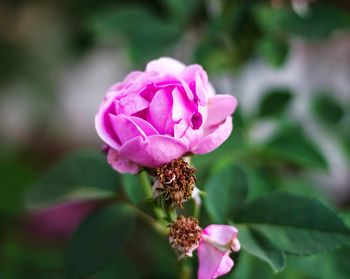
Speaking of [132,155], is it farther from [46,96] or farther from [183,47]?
[46,96]

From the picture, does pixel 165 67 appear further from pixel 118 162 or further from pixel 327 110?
pixel 327 110

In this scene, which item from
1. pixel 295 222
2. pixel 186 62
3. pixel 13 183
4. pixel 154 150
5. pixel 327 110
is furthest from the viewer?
pixel 13 183

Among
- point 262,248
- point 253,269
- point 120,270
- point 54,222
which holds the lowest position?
point 54,222

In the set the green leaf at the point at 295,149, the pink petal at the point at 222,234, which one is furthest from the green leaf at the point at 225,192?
the green leaf at the point at 295,149

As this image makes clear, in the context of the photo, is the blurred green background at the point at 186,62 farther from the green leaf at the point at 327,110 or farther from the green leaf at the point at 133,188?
the green leaf at the point at 133,188

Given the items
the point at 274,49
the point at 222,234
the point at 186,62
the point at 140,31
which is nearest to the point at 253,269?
the point at 222,234

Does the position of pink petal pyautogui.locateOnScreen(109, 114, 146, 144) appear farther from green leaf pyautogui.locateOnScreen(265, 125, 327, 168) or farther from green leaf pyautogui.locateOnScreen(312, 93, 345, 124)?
green leaf pyautogui.locateOnScreen(312, 93, 345, 124)

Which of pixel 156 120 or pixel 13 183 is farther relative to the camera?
pixel 13 183
